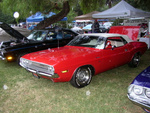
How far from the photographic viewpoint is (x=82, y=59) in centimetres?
365

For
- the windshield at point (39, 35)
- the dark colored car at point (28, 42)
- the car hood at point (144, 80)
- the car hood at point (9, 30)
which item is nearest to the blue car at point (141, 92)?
the car hood at point (144, 80)

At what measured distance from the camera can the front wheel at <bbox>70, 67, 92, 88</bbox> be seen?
363 cm

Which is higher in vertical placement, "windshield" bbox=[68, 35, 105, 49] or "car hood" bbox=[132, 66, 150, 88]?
"windshield" bbox=[68, 35, 105, 49]

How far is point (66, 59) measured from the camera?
345 cm

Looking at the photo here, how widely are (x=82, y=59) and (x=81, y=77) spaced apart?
504 mm

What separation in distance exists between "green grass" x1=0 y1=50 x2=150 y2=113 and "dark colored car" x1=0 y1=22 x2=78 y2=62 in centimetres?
104

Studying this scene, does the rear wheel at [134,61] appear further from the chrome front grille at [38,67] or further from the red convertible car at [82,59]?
the chrome front grille at [38,67]

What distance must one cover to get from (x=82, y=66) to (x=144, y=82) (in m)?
1.60

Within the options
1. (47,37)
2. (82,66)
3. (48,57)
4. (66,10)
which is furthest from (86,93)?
(66,10)

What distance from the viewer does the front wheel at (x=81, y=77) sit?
11.9 feet

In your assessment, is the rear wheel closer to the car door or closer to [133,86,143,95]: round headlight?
the car door

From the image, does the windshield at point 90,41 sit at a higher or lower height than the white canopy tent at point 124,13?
lower

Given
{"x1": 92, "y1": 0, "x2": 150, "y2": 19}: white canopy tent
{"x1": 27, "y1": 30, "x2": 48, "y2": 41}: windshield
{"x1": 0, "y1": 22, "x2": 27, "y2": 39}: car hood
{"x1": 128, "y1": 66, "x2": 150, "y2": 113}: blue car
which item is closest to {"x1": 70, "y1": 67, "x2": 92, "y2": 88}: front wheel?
{"x1": 128, "y1": 66, "x2": 150, "y2": 113}: blue car

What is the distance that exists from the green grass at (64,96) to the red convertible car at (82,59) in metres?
0.38
